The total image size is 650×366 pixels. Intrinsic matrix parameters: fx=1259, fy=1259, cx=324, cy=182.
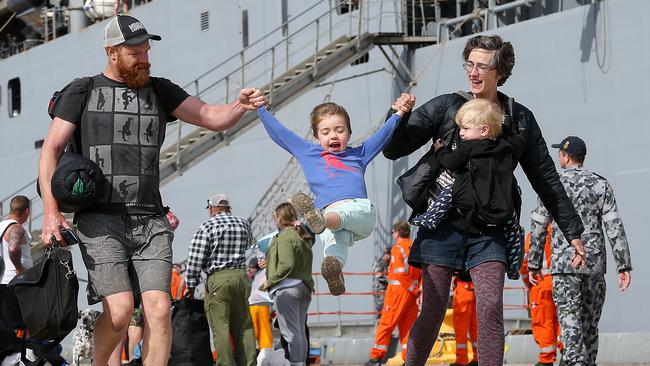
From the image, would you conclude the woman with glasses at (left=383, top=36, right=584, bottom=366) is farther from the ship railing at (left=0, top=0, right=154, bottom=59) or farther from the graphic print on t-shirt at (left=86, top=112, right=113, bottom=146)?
the ship railing at (left=0, top=0, right=154, bottom=59)

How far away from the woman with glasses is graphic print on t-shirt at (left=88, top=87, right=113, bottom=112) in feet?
4.82

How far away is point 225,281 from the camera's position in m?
11.8

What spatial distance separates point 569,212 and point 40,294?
287 cm

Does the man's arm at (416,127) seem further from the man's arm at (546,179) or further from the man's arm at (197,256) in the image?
the man's arm at (197,256)

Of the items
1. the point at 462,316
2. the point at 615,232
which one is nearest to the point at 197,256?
the point at 462,316

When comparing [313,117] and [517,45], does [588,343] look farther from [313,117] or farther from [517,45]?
[517,45]

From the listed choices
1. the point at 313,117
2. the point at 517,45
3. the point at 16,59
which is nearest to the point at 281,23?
the point at 517,45

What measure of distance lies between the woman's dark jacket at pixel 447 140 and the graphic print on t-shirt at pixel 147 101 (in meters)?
1.24

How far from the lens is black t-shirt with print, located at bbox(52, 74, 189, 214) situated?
6.47 m

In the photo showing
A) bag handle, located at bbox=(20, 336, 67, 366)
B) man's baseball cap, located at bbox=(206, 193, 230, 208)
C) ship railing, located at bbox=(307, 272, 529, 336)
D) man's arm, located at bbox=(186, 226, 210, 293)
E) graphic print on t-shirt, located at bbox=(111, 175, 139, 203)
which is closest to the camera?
graphic print on t-shirt, located at bbox=(111, 175, 139, 203)

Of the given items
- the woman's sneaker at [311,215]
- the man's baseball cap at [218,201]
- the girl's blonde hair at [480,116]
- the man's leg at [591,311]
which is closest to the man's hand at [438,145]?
the girl's blonde hair at [480,116]

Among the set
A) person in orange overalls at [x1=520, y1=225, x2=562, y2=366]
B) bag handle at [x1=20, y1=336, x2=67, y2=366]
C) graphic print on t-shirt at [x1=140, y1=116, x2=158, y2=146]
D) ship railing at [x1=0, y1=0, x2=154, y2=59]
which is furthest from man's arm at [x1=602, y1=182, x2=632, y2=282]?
ship railing at [x1=0, y1=0, x2=154, y2=59]

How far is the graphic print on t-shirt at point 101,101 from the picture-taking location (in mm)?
6484

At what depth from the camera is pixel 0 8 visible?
3084cm
